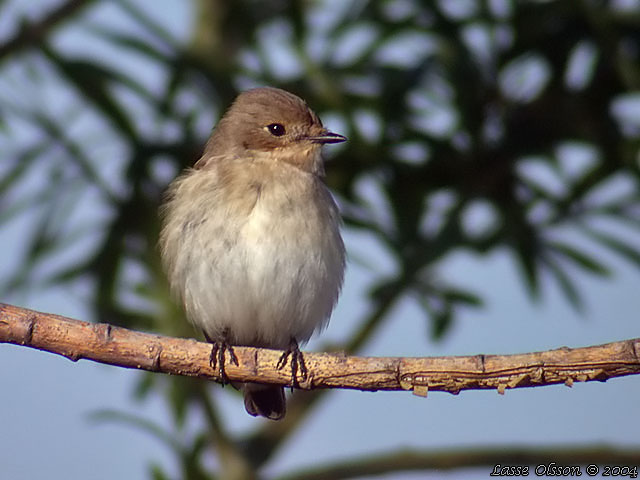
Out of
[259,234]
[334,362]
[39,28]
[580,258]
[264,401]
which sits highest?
[39,28]

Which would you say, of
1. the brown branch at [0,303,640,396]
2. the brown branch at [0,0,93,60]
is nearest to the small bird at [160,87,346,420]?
the brown branch at [0,303,640,396]

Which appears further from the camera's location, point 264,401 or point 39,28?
point 39,28

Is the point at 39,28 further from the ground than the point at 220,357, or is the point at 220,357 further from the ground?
the point at 39,28

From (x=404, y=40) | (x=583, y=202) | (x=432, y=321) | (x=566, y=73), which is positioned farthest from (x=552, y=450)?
(x=404, y=40)

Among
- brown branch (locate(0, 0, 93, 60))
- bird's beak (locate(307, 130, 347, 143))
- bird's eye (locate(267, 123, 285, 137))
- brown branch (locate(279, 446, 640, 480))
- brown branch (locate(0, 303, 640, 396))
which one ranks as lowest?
brown branch (locate(0, 303, 640, 396))

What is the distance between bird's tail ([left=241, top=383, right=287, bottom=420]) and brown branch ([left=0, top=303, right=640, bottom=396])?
1.04m

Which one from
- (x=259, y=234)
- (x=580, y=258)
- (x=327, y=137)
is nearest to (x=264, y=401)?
(x=259, y=234)

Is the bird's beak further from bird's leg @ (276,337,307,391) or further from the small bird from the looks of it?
bird's leg @ (276,337,307,391)

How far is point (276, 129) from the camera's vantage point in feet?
14.2

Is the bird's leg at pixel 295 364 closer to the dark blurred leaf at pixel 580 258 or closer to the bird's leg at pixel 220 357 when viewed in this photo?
the bird's leg at pixel 220 357

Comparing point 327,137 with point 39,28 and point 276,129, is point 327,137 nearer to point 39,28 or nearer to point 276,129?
point 276,129

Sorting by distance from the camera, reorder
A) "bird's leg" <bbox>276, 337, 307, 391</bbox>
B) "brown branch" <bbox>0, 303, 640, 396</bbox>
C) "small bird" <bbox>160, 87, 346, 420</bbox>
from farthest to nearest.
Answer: "small bird" <bbox>160, 87, 346, 420</bbox>, "bird's leg" <bbox>276, 337, 307, 391</bbox>, "brown branch" <bbox>0, 303, 640, 396</bbox>

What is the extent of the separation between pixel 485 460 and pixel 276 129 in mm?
1623

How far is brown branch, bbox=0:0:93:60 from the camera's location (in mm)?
4746
